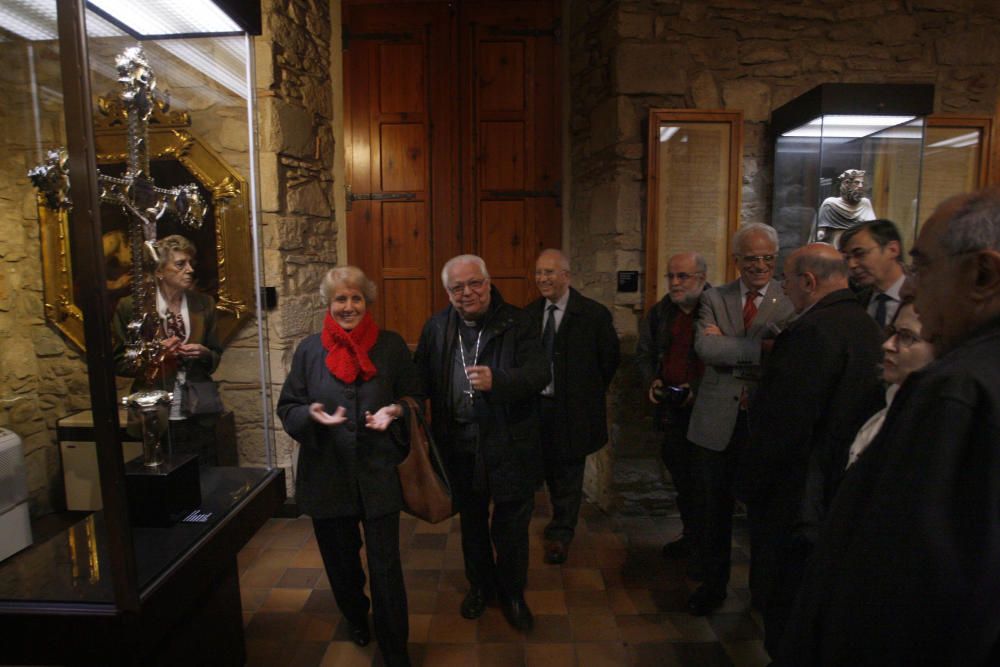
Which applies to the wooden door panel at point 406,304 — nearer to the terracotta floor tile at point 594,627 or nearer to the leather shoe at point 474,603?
the leather shoe at point 474,603

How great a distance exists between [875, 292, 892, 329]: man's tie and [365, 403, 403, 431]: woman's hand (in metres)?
2.05

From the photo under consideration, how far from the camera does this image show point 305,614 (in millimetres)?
2688

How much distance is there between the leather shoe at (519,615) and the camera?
257 cm

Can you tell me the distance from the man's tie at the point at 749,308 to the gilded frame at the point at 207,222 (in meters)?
2.20

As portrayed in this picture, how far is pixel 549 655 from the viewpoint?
2.41m

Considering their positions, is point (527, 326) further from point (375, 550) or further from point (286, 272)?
point (286, 272)

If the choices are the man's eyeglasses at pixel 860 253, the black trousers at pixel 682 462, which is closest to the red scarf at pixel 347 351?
the black trousers at pixel 682 462

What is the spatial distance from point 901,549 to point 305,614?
2546 mm

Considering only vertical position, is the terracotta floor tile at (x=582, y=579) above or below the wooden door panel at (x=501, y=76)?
below

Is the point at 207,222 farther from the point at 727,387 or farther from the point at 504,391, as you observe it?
the point at 727,387

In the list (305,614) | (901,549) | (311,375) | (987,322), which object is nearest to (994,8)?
(987,322)

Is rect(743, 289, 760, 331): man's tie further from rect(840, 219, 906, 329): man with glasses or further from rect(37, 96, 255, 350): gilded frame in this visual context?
rect(37, 96, 255, 350): gilded frame

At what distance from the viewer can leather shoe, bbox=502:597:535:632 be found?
257 cm

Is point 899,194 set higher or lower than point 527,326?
higher
